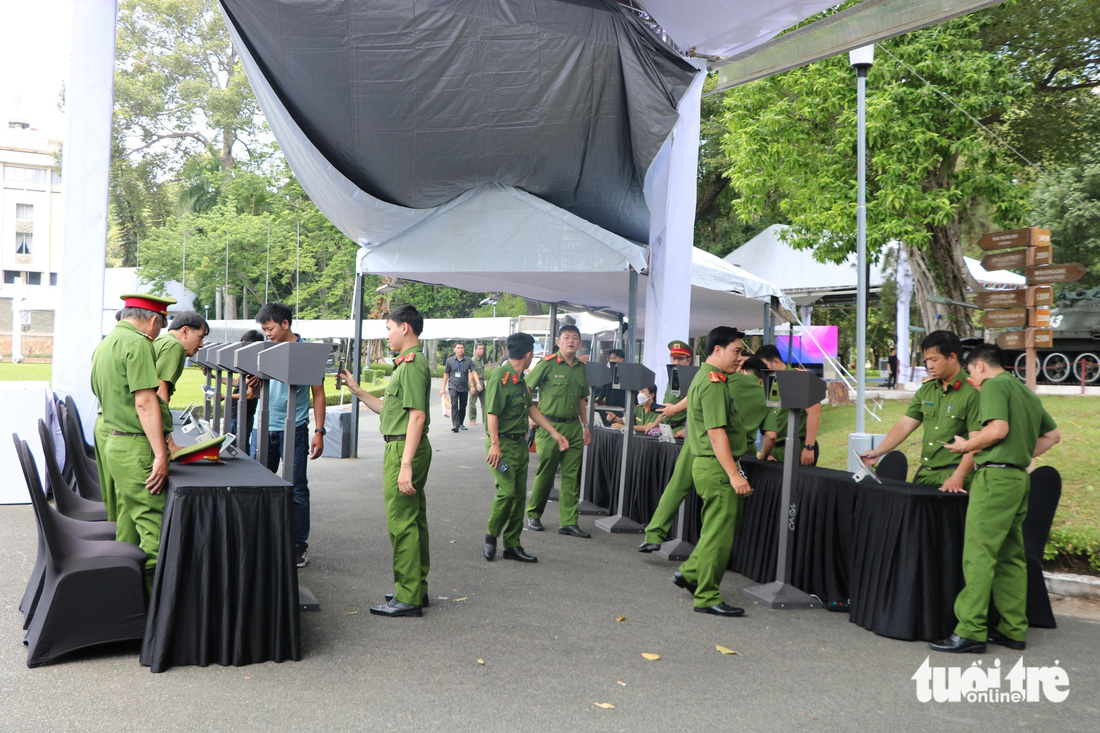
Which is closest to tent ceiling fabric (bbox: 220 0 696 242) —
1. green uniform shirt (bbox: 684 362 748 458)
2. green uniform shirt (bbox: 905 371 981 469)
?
green uniform shirt (bbox: 684 362 748 458)

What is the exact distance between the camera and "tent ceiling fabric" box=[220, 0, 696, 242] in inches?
304

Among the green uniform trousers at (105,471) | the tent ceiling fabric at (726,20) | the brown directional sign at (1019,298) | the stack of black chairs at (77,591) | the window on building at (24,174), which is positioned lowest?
the stack of black chairs at (77,591)

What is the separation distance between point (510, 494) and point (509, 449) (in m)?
0.35

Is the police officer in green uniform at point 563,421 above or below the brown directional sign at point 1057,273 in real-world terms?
below

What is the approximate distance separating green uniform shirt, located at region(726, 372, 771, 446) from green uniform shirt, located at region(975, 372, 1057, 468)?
Answer: 5.69ft

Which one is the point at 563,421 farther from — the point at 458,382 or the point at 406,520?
the point at 458,382

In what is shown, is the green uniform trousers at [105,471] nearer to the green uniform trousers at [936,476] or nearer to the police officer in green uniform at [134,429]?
the police officer in green uniform at [134,429]

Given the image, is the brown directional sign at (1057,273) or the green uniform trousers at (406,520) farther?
the brown directional sign at (1057,273)

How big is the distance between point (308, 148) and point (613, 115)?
319cm

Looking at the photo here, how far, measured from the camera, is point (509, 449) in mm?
6559

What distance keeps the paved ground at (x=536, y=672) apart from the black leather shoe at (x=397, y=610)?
0.21 ft

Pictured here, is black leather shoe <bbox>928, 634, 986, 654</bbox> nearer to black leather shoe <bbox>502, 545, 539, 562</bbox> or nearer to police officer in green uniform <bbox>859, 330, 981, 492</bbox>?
police officer in green uniform <bbox>859, 330, 981, 492</bbox>

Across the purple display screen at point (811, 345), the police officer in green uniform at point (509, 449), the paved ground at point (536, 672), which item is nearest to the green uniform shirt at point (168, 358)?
the paved ground at point (536, 672)

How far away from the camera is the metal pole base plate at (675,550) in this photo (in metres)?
6.85
